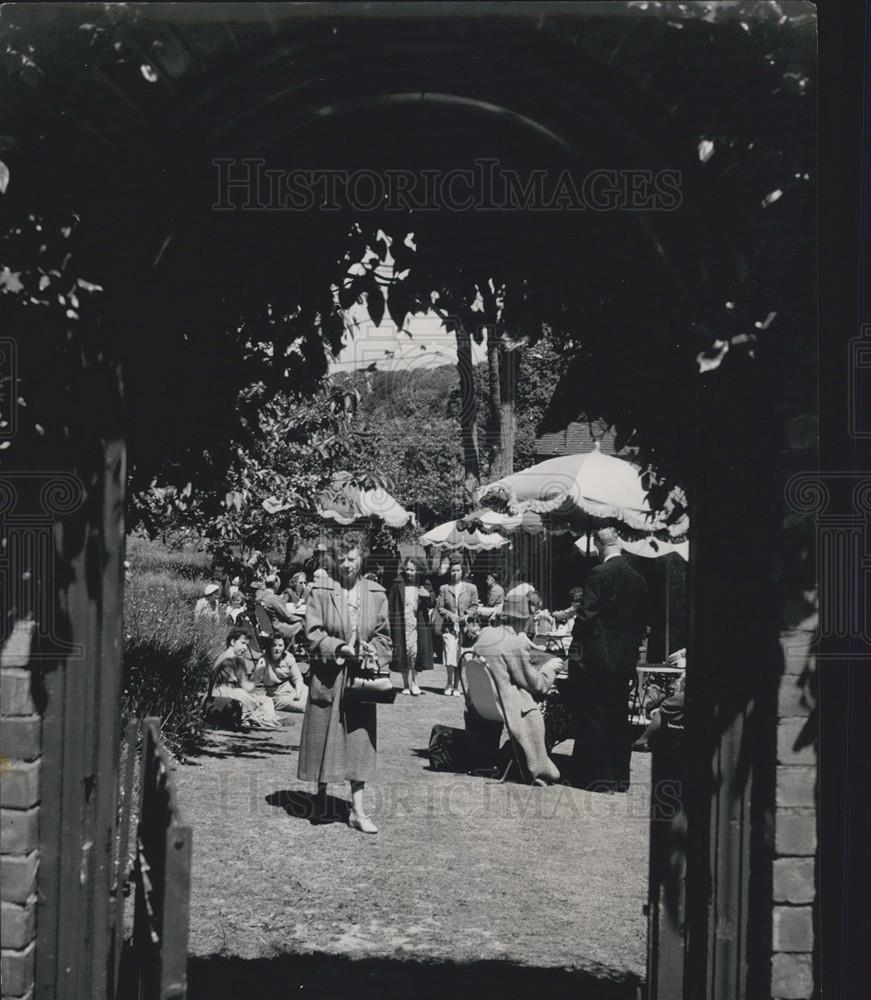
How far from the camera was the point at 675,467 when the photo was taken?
460 cm

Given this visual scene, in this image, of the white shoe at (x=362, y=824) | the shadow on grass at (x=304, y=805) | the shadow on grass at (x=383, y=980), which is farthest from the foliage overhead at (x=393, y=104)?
the shadow on grass at (x=304, y=805)

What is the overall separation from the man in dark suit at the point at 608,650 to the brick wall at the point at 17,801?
608 cm

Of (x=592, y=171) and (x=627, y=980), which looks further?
(x=627, y=980)

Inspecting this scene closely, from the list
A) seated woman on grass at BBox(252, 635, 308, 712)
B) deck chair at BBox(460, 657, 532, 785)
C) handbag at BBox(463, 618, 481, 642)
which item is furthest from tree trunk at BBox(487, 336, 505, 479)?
deck chair at BBox(460, 657, 532, 785)

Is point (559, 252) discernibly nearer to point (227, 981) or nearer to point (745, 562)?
point (745, 562)

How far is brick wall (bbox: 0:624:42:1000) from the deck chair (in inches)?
246

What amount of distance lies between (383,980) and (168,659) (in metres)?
5.40

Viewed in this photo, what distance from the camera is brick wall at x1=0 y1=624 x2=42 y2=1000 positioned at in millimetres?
3029

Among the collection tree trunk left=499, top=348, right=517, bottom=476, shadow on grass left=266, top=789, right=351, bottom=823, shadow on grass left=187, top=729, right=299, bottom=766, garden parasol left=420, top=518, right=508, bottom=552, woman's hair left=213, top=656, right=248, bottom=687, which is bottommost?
shadow on grass left=266, top=789, right=351, bottom=823

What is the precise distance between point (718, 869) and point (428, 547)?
1885cm

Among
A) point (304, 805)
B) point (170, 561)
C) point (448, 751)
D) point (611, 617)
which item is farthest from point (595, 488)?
point (170, 561)

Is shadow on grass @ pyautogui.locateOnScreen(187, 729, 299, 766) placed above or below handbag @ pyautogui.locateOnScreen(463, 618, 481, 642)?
Result: below

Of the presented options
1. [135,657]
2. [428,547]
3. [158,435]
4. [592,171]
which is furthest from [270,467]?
[428,547]

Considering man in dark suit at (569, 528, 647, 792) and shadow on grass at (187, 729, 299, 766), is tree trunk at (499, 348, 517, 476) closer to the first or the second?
shadow on grass at (187, 729, 299, 766)
